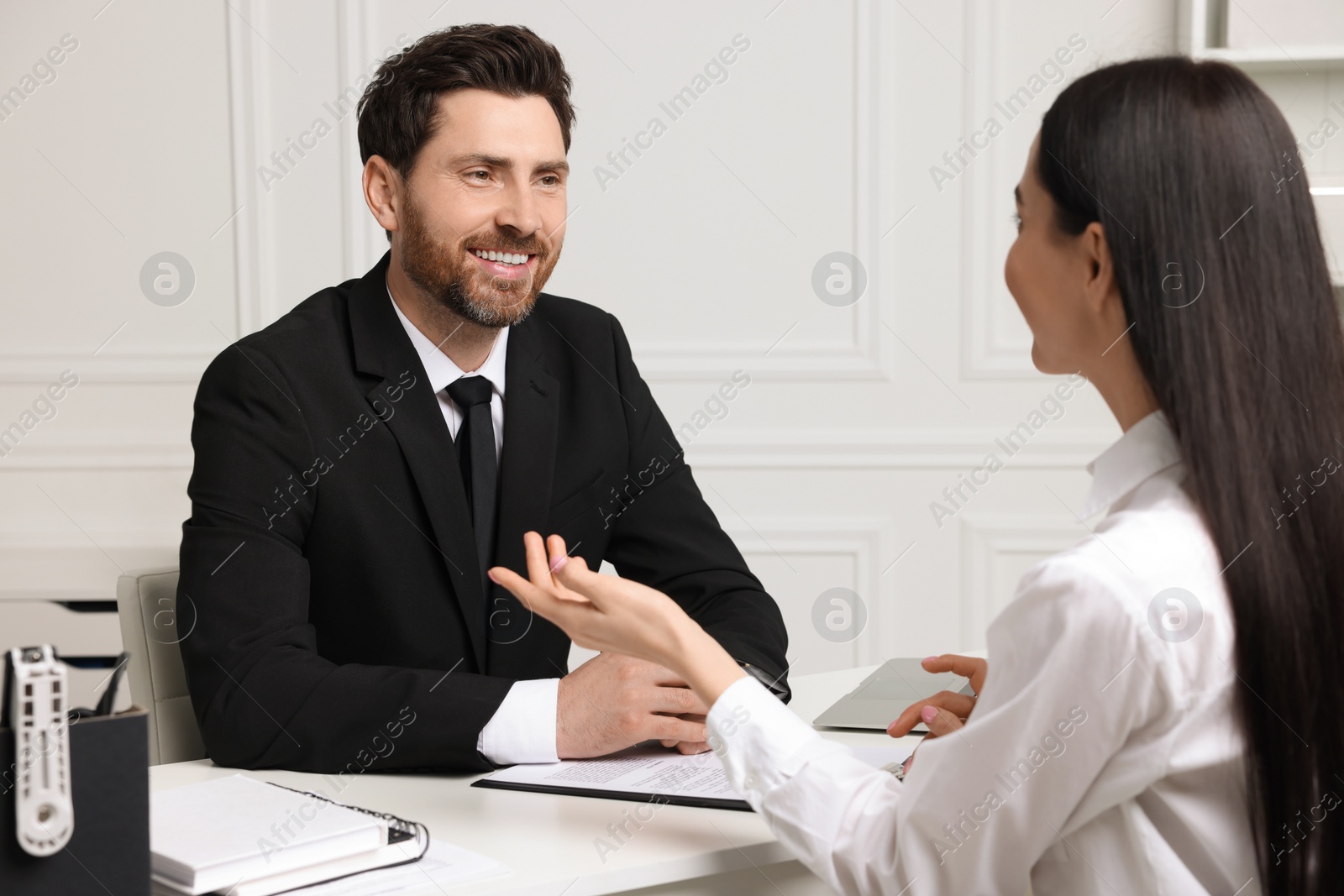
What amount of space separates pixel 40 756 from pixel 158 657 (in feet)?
3.11

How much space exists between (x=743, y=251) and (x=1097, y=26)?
1192 millimetres

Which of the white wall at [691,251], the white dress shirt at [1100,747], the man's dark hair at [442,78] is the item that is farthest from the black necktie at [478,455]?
the white wall at [691,251]

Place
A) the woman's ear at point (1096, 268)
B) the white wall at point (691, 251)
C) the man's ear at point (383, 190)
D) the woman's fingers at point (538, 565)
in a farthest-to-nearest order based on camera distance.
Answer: the white wall at point (691, 251) → the man's ear at point (383, 190) → the woman's fingers at point (538, 565) → the woman's ear at point (1096, 268)

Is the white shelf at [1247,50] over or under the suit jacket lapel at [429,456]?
over

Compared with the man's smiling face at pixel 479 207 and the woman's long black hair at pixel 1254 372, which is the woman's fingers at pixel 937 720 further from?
the man's smiling face at pixel 479 207

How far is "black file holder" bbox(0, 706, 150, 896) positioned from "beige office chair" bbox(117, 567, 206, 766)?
844 millimetres

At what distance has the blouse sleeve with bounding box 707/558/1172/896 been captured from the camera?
1.01m

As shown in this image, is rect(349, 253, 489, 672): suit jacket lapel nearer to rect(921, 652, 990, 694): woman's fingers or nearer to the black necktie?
the black necktie

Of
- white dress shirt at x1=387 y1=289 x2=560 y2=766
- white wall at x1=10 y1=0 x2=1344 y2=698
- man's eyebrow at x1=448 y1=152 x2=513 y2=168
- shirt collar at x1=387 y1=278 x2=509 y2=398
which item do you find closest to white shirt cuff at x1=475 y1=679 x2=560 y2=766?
white dress shirt at x1=387 y1=289 x2=560 y2=766

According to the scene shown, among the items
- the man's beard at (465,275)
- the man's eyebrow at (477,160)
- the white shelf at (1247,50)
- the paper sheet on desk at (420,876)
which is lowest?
the paper sheet on desk at (420,876)

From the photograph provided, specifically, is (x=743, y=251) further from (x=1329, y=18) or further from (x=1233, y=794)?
(x=1233, y=794)

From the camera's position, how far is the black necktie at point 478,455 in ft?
6.66

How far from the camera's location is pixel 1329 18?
3.28 meters

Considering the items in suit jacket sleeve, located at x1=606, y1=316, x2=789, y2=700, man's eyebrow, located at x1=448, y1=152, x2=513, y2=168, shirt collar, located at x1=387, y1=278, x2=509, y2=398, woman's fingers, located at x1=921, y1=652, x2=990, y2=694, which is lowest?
woman's fingers, located at x1=921, y1=652, x2=990, y2=694
